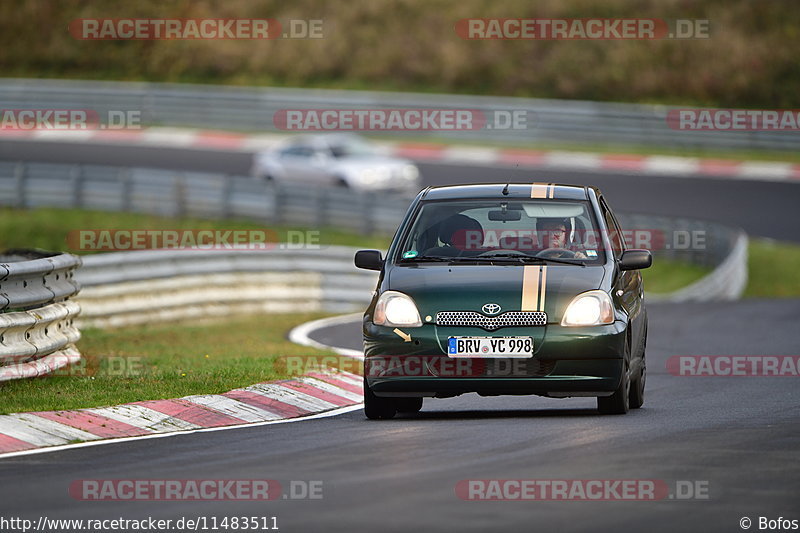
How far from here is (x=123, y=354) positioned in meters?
16.6

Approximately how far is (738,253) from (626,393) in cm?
1676

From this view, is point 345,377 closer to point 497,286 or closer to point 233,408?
point 233,408

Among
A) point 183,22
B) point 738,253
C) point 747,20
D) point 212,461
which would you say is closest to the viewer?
point 212,461

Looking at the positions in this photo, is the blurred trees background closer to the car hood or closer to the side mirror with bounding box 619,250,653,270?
the side mirror with bounding box 619,250,653,270

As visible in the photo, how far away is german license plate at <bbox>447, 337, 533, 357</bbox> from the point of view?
428 inches

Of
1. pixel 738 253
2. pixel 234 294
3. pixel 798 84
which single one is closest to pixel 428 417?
pixel 234 294

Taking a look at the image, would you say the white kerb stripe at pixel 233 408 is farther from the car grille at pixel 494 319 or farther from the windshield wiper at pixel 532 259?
the windshield wiper at pixel 532 259

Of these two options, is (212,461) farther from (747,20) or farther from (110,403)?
(747,20)

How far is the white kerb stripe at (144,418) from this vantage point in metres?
10.9

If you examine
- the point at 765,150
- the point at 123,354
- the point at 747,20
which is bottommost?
the point at 123,354

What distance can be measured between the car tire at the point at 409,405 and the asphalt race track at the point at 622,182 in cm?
2294

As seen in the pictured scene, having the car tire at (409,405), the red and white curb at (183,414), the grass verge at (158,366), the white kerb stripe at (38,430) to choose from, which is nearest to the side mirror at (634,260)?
the car tire at (409,405)

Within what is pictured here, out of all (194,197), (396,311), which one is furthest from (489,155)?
(396,311)

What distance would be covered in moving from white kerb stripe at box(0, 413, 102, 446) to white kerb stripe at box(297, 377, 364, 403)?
2.92 metres
